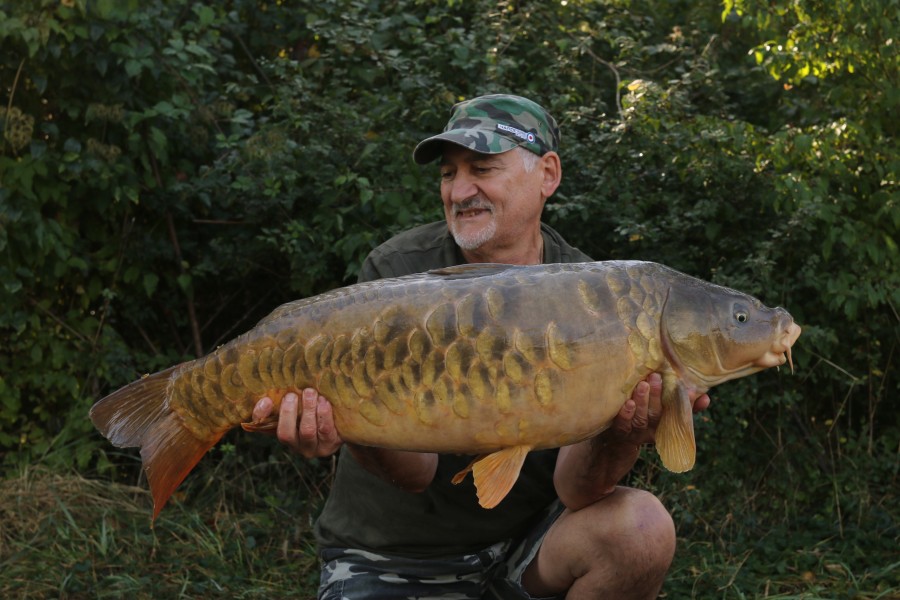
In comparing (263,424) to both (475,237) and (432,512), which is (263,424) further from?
(475,237)

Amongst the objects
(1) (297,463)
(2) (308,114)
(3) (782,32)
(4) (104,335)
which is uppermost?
(3) (782,32)

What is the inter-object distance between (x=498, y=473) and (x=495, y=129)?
3.08 feet

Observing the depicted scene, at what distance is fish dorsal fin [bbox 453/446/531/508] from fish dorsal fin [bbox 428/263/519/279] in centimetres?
28

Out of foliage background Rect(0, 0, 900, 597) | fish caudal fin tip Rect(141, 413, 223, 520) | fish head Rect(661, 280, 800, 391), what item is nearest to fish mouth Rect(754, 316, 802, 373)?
fish head Rect(661, 280, 800, 391)

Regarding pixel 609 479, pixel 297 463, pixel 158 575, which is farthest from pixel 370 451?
pixel 297 463

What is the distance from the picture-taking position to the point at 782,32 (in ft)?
12.5

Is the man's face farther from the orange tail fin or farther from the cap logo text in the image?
the orange tail fin

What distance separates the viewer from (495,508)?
240 centimetres

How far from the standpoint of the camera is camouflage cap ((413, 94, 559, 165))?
2.47 metres

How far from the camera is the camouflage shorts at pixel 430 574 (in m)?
2.37

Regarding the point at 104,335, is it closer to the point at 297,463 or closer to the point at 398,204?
the point at 297,463

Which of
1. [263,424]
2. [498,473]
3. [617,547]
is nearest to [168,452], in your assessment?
[263,424]

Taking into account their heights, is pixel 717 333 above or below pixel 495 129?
below

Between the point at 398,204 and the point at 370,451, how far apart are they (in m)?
1.52
